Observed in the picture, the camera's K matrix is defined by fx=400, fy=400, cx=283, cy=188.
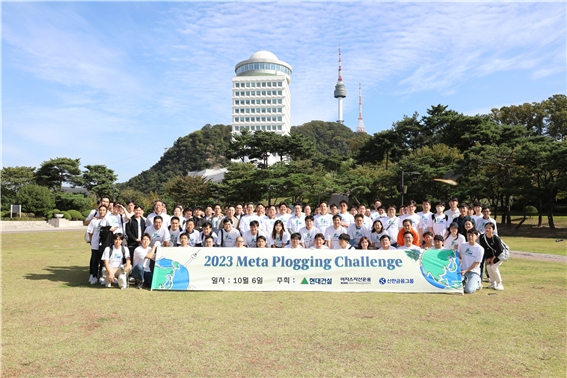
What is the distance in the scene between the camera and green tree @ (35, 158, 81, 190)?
5009cm

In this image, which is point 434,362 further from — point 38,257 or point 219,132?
point 219,132

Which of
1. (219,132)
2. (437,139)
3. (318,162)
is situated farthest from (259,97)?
(437,139)

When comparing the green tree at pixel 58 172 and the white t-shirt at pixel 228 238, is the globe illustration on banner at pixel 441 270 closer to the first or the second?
the white t-shirt at pixel 228 238

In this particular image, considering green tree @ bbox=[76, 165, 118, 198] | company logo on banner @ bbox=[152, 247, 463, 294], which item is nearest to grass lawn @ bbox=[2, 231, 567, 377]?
company logo on banner @ bbox=[152, 247, 463, 294]

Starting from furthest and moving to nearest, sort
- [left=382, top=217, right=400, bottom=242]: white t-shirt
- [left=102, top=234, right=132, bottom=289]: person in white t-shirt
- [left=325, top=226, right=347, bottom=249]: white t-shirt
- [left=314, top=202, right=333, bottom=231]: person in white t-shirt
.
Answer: [left=314, top=202, right=333, bottom=231]: person in white t-shirt, [left=382, top=217, right=400, bottom=242]: white t-shirt, [left=325, top=226, right=347, bottom=249]: white t-shirt, [left=102, top=234, right=132, bottom=289]: person in white t-shirt

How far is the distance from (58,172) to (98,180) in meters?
4.83

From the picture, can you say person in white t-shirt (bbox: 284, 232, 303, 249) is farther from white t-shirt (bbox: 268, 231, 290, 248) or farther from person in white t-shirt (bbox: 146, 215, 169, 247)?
person in white t-shirt (bbox: 146, 215, 169, 247)

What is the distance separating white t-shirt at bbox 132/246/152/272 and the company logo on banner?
0.37 metres

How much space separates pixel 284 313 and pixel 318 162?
1834 inches

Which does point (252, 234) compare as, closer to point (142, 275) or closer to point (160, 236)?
point (160, 236)

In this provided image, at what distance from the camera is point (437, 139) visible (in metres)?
44.8

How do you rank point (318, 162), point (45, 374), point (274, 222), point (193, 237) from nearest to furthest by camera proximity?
point (45, 374), point (193, 237), point (274, 222), point (318, 162)

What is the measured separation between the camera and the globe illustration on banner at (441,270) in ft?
24.8

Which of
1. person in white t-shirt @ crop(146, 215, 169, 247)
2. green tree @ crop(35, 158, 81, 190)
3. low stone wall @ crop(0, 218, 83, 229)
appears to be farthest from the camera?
green tree @ crop(35, 158, 81, 190)
